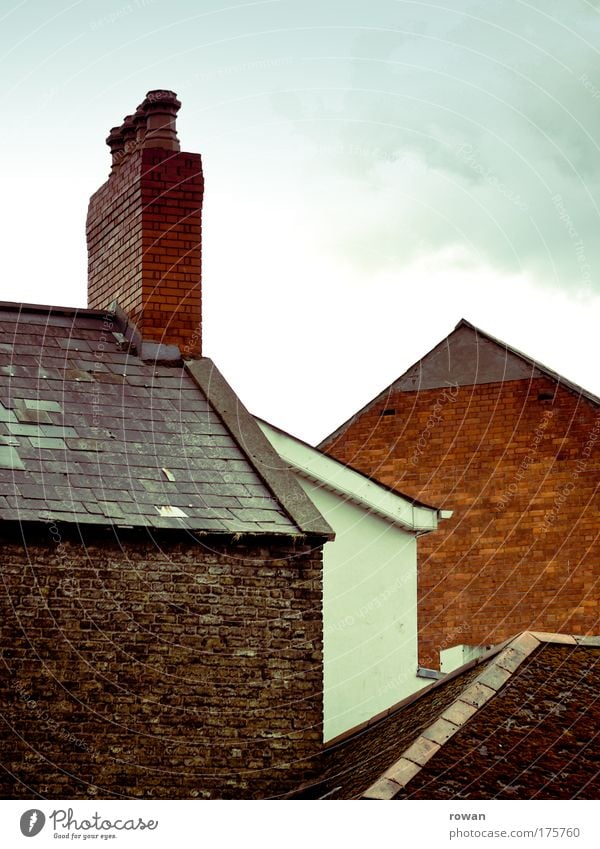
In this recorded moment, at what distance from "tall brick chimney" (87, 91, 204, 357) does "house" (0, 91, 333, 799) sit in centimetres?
81

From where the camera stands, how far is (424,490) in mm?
25297

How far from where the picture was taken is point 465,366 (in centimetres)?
2512

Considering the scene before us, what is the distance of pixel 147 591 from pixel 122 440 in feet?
5.35

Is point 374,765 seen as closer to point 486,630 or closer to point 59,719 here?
point 59,719

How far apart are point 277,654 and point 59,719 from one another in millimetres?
2022

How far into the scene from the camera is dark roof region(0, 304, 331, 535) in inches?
597

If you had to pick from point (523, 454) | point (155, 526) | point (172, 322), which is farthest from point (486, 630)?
point (155, 526)

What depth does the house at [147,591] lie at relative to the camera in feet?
47.7

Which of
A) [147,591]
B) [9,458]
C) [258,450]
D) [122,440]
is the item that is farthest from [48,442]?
[258,450]

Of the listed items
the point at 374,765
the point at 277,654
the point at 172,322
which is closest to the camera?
the point at 374,765

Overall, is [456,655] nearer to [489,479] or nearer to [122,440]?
[489,479]

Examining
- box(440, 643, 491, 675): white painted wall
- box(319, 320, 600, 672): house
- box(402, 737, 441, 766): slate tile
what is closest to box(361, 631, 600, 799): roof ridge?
box(402, 737, 441, 766): slate tile

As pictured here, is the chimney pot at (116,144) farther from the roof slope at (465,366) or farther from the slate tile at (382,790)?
the slate tile at (382,790)

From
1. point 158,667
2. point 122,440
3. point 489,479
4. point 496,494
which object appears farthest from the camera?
point 489,479
